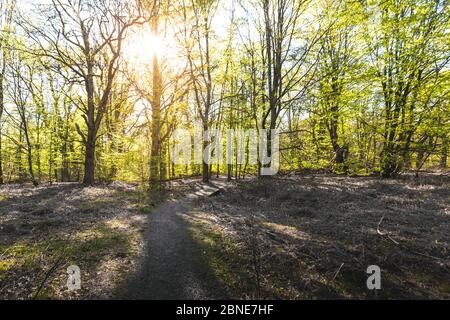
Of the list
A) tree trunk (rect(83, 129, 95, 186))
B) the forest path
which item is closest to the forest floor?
the forest path

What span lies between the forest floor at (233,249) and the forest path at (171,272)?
22 millimetres

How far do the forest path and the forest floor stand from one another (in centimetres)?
2

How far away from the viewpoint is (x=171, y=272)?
5.33m

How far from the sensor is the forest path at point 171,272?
15.0 ft

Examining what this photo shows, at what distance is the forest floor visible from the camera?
4617 millimetres

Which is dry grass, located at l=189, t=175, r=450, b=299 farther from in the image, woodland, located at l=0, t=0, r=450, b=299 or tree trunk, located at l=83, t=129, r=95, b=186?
tree trunk, located at l=83, t=129, r=95, b=186

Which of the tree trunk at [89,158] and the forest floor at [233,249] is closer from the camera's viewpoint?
the forest floor at [233,249]

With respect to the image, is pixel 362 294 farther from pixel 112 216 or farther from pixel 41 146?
pixel 41 146

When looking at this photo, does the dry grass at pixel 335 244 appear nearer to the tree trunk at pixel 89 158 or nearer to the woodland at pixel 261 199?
the woodland at pixel 261 199

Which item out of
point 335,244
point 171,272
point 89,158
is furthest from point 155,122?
point 335,244

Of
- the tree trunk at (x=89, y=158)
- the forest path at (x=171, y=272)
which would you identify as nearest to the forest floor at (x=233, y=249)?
the forest path at (x=171, y=272)

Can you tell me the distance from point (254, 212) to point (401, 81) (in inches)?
417

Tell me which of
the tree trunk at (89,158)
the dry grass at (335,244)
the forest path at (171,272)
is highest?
the tree trunk at (89,158)

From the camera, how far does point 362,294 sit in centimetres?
429
